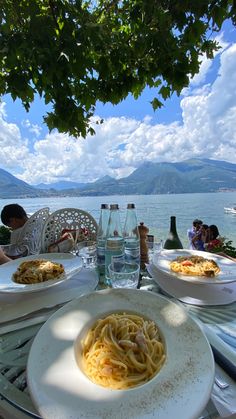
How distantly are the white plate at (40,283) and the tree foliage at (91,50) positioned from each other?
3.48ft

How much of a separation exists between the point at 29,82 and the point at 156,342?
5.46 feet

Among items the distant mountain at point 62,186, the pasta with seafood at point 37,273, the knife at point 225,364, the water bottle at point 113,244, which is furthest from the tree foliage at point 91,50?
the distant mountain at point 62,186

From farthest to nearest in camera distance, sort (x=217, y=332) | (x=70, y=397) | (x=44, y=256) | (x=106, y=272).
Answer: (x=44, y=256) → (x=106, y=272) → (x=217, y=332) → (x=70, y=397)

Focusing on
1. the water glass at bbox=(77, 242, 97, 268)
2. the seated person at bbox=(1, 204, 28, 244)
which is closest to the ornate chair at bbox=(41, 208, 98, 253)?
the water glass at bbox=(77, 242, 97, 268)

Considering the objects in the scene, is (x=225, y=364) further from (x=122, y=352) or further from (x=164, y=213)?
(x=164, y=213)

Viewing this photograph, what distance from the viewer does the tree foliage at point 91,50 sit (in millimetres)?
1401

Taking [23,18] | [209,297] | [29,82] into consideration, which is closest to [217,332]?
[209,297]

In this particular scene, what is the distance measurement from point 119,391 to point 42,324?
0.40 metres

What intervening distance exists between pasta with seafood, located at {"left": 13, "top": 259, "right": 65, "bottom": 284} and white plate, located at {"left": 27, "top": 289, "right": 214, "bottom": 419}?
34 centimetres

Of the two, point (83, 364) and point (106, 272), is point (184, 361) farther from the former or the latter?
point (106, 272)

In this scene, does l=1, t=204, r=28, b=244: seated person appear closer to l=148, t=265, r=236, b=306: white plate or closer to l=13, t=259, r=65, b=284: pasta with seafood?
l=13, t=259, r=65, b=284: pasta with seafood

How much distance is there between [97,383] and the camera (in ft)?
1.66

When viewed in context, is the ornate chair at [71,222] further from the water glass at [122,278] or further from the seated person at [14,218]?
the water glass at [122,278]

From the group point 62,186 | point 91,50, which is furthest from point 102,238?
point 62,186
